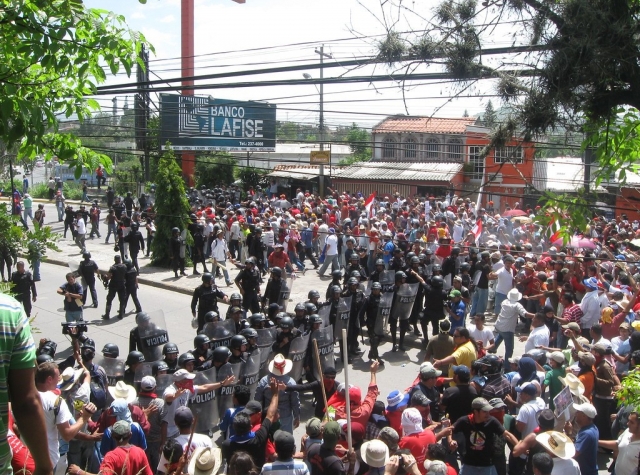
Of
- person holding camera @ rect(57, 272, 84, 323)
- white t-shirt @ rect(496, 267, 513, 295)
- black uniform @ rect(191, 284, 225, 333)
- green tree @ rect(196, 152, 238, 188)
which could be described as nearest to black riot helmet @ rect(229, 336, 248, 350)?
black uniform @ rect(191, 284, 225, 333)

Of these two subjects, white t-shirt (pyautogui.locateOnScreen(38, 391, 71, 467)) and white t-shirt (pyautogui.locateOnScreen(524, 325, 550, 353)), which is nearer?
white t-shirt (pyautogui.locateOnScreen(38, 391, 71, 467))

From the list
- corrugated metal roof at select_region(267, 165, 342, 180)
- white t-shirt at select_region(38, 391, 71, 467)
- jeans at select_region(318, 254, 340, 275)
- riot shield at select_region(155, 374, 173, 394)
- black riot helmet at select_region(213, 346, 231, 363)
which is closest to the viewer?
white t-shirt at select_region(38, 391, 71, 467)

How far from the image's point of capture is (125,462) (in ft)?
16.1

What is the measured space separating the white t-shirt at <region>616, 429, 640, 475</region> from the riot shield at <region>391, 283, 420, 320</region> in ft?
18.9

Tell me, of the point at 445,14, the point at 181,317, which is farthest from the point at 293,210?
the point at 445,14

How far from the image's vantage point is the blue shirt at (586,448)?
20.0 ft

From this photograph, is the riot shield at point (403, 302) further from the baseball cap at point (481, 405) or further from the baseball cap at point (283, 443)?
the baseball cap at point (283, 443)

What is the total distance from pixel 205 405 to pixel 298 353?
5.85 ft

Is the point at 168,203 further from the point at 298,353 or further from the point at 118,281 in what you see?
the point at 298,353

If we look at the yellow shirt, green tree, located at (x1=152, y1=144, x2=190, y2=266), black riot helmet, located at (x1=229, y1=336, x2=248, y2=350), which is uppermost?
green tree, located at (x1=152, y1=144, x2=190, y2=266)

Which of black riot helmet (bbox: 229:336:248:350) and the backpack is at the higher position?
black riot helmet (bbox: 229:336:248:350)

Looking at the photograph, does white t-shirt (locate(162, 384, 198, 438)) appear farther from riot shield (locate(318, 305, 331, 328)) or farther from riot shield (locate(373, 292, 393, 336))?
riot shield (locate(373, 292, 393, 336))

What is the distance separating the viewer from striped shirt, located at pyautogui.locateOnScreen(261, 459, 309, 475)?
5.07 metres

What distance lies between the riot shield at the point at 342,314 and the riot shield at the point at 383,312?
0.56m
